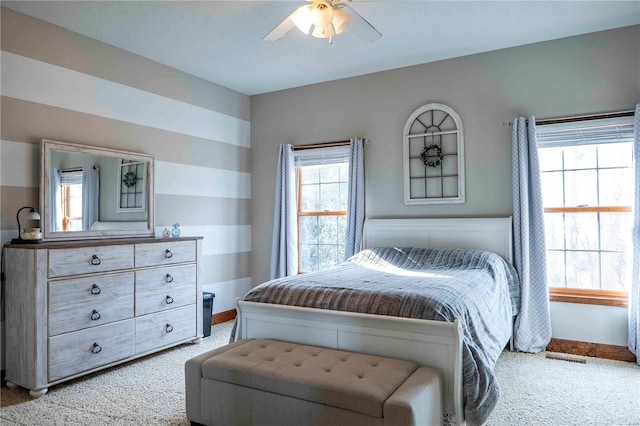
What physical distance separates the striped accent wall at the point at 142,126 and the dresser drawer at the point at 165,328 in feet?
2.62

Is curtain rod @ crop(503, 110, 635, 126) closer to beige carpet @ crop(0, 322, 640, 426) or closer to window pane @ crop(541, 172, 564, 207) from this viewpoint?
window pane @ crop(541, 172, 564, 207)

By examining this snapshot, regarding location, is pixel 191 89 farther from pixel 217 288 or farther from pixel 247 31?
pixel 217 288

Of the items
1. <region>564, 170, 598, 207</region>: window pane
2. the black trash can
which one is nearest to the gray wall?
<region>564, 170, 598, 207</region>: window pane

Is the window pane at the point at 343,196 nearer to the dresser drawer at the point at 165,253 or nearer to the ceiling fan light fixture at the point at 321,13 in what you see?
the dresser drawer at the point at 165,253

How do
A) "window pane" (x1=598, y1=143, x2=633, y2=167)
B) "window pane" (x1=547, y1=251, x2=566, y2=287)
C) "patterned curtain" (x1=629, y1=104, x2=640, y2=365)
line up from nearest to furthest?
"patterned curtain" (x1=629, y1=104, x2=640, y2=365) < "window pane" (x1=598, y1=143, x2=633, y2=167) < "window pane" (x1=547, y1=251, x2=566, y2=287)

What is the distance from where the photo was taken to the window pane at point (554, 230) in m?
3.84

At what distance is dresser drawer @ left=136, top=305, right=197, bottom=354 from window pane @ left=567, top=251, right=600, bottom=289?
3463 mm

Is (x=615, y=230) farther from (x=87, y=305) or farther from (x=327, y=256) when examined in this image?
(x=87, y=305)

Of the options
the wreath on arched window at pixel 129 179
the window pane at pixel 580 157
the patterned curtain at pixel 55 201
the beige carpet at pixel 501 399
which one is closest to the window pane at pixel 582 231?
the window pane at pixel 580 157

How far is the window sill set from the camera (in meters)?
3.53

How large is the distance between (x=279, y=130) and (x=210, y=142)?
0.86m

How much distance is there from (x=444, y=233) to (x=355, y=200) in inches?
38.7

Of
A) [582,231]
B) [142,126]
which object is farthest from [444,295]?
[142,126]

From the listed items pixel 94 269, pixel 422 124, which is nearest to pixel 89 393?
pixel 94 269
